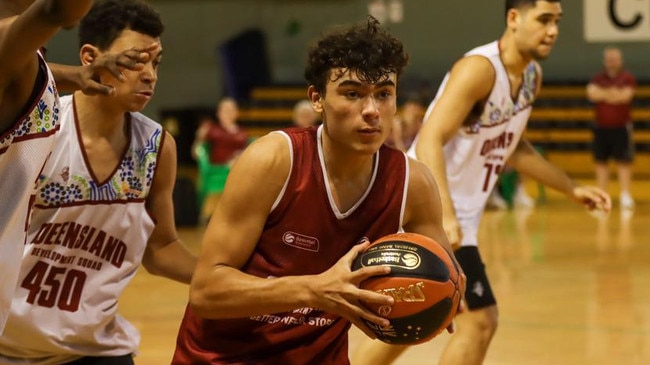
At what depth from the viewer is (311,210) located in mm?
3330

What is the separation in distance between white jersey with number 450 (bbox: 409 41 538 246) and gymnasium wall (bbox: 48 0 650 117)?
465 inches

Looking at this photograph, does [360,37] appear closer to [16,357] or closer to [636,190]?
[16,357]

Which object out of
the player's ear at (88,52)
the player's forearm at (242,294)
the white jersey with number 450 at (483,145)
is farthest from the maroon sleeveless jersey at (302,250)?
the white jersey with number 450 at (483,145)

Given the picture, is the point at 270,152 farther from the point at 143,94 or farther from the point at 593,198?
the point at 593,198

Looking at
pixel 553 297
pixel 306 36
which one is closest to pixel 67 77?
pixel 553 297

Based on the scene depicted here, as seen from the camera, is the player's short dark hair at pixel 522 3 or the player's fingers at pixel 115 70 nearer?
the player's fingers at pixel 115 70

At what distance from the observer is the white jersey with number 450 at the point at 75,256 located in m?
3.71

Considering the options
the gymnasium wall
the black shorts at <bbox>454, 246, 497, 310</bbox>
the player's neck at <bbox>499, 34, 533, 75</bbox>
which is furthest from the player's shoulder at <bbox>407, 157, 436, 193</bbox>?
the gymnasium wall

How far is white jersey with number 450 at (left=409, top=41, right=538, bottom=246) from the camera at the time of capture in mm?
5410

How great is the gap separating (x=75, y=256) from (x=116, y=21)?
31.7 inches

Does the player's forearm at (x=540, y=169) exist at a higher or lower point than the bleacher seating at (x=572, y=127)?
Answer: higher

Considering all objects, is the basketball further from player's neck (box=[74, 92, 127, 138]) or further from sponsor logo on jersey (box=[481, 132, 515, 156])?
sponsor logo on jersey (box=[481, 132, 515, 156])

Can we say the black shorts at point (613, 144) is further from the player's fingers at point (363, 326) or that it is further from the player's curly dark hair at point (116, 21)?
the player's fingers at point (363, 326)

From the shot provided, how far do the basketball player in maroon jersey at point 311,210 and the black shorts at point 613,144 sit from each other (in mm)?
12041
